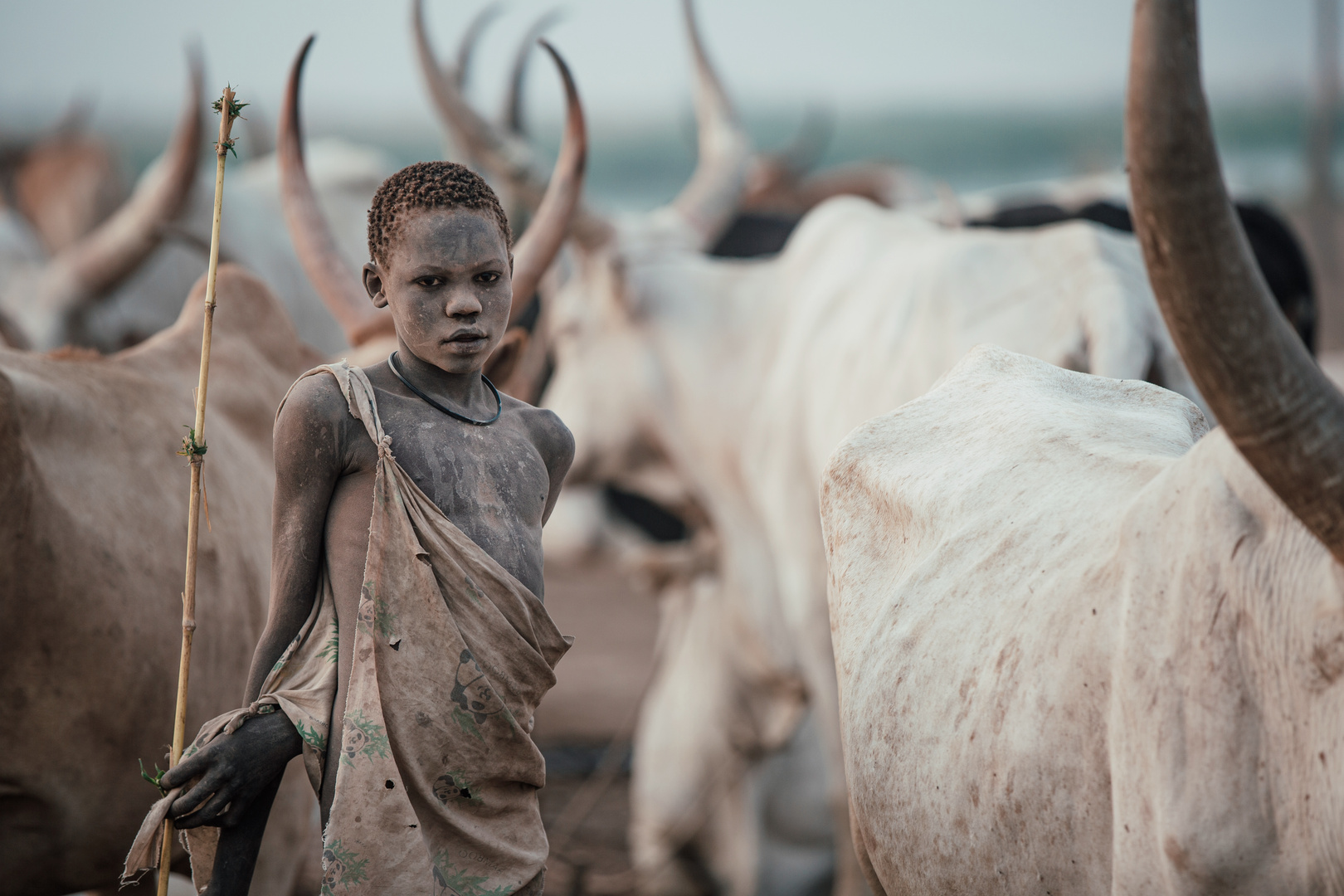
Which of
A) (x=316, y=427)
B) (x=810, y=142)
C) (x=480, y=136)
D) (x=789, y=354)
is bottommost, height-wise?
(x=789, y=354)

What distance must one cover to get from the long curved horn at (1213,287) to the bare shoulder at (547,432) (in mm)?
870

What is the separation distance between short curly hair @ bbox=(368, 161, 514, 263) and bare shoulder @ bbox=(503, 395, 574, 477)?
0.88ft

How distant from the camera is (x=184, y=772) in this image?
1.50m

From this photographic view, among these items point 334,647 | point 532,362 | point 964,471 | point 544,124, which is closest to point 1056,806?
point 964,471

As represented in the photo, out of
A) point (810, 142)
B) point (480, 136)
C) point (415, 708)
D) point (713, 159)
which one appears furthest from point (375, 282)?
point (810, 142)

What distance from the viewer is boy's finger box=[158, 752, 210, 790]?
1492 mm

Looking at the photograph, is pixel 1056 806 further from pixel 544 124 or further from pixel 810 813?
pixel 544 124

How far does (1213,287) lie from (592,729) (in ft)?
18.5

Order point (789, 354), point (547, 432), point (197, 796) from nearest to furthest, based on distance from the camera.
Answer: point (197, 796), point (547, 432), point (789, 354)

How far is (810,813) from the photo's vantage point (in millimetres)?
5035

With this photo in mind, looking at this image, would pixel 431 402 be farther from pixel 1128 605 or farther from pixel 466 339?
pixel 1128 605

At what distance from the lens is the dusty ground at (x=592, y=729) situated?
16.4ft

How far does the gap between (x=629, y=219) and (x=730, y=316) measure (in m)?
0.95

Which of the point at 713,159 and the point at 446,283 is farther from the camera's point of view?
the point at 713,159
